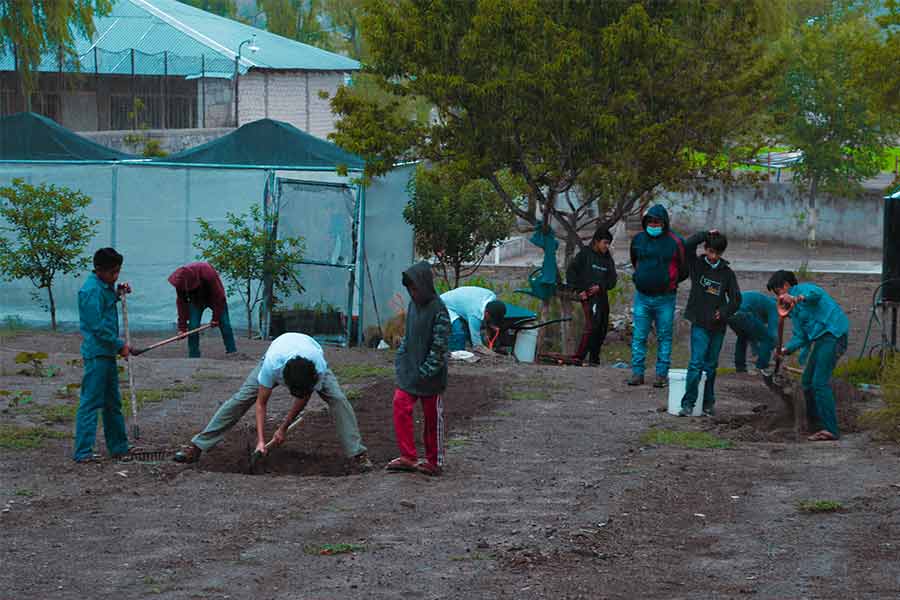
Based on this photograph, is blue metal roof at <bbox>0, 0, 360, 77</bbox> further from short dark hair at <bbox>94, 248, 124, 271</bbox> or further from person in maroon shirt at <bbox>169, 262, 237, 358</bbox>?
short dark hair at <bbox>94, 248, 124, 271</bbox>

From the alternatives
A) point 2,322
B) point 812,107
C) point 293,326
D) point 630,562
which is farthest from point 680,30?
point 812,107

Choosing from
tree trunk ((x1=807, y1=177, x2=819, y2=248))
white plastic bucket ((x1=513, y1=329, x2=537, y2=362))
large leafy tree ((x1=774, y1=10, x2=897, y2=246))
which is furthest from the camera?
tree trunk ((x1=807, y1=177, x2=819, y2=248))

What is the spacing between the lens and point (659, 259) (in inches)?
493

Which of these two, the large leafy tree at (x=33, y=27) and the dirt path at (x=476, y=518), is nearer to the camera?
the dirt path at (x=476, y=518)

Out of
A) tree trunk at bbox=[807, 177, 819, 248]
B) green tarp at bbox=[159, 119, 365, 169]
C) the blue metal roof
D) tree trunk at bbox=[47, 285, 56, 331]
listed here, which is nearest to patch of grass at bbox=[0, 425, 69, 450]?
tree trunk at bbox=[47, 285, 56, 331]

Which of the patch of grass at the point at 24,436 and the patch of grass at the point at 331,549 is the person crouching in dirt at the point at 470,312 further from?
the patch of grass at the point at 331,549

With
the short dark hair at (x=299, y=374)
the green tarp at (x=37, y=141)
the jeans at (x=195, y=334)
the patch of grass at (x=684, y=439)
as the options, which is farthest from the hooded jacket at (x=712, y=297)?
the green tarp at (x=37, y=141)

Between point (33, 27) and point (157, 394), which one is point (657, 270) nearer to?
point (157, 394)

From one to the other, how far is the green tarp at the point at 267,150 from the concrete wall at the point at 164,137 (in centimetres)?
1202

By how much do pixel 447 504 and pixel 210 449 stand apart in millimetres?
2279

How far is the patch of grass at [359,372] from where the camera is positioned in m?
13.7

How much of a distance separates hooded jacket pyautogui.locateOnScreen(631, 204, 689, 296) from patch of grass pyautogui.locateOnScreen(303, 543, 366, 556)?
20.5ft

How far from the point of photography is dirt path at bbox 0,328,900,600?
20.7 feet

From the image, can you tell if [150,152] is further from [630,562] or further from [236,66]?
[630,562]
